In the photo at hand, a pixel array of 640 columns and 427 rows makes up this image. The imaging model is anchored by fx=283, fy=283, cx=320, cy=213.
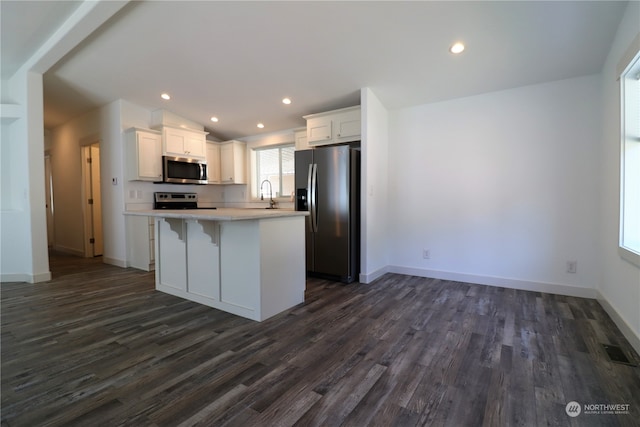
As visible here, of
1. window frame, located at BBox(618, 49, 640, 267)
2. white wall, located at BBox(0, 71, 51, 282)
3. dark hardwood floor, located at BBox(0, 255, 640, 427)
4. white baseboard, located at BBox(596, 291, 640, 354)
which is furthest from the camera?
white wall, located at BBox(0, 71, 51, 282)

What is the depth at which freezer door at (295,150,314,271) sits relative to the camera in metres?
3.98

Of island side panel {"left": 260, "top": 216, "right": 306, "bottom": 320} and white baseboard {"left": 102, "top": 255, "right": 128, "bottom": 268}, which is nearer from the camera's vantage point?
island side panel {"left": 260, "top": 216, "right": 306, "bottom": 320}

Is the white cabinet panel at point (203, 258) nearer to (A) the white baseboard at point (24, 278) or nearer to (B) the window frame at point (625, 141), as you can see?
→ (A) the white baseboard at point (24, 278)

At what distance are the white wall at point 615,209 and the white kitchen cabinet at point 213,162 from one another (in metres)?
5.77

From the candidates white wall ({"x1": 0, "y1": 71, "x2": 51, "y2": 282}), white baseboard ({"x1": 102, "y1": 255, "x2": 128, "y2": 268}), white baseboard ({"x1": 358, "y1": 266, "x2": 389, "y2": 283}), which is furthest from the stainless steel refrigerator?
white wall ({"x1": 0, "y1": 71, "x2": 51, "y2": 282})

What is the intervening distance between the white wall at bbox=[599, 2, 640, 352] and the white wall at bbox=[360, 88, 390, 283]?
2254mm

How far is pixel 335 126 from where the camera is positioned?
4023 mm

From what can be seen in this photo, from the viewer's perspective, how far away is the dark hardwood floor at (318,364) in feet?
4.63

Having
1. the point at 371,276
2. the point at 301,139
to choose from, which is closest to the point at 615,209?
the point at 371,276

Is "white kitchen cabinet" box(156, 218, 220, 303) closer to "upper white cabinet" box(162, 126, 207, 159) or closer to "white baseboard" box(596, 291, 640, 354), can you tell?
"upper white cabinet" box(162, 126, 207, 159)

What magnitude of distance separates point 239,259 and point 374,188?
81.8 inches

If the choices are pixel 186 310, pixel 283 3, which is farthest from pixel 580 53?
pixel 186 310

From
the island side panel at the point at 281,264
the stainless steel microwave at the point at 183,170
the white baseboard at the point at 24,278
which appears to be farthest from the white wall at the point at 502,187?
the white baseboard at the point at 24,278

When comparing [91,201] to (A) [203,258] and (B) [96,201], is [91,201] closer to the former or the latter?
(B) [96,201]
